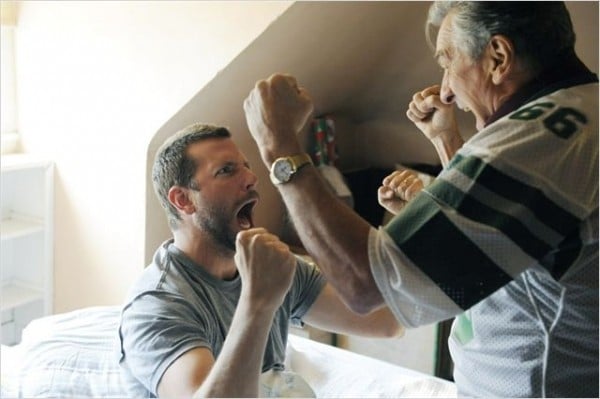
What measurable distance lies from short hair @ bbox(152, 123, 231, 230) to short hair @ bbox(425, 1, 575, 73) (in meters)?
0.65

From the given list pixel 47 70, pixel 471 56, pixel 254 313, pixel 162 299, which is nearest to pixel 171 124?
pixel 47 70

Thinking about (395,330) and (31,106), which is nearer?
(395,330)

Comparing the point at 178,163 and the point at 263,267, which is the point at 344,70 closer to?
the point at 178,163

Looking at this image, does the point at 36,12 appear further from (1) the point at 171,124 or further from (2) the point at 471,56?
(2) the point at 471,56

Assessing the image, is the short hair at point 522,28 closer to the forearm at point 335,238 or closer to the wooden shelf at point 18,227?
the forearm at point 335,238

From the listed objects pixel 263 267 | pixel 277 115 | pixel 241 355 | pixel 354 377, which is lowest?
pixel 354 377

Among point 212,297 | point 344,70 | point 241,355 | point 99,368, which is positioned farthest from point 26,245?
point 241,355

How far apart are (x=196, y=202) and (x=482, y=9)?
2.34ft

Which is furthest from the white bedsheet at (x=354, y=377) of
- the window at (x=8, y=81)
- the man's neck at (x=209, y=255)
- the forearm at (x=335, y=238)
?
the window at (x=8, y=81)

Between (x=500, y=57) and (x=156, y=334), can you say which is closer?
(x=500, y=57)

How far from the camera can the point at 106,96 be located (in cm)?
224

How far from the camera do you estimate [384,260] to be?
800 mm

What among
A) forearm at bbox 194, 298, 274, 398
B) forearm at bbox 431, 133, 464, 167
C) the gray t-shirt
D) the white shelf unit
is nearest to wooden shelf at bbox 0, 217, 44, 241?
the white shelf unit

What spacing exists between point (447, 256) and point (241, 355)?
1.42 feet
